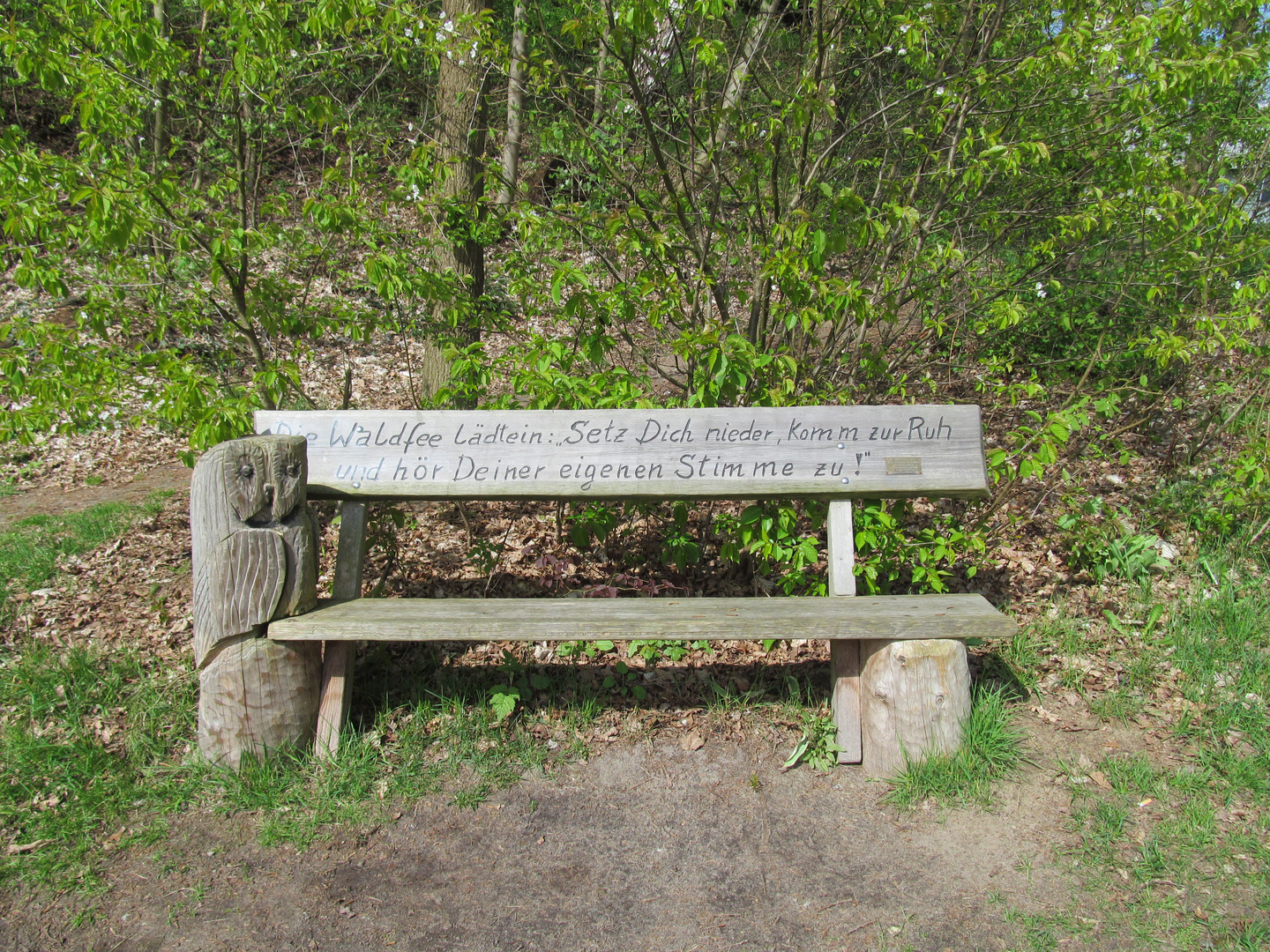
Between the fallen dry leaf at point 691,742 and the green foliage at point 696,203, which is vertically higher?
the green foliage at point 696,203

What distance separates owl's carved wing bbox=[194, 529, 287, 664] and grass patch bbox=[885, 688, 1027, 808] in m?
2.26

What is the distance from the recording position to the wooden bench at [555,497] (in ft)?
9.23

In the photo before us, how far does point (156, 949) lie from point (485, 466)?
182cm

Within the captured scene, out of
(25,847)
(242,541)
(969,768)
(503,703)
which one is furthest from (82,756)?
(969,768)

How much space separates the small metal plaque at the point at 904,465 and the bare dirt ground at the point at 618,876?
3.71 ft

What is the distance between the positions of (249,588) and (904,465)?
2430 millimetres

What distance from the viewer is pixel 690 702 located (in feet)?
11.4

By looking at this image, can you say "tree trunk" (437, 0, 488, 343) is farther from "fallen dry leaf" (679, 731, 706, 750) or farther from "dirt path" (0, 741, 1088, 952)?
"dirt path" (0, 741, 1088, 952)

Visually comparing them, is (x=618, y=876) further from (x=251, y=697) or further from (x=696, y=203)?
(x=696, y=203)

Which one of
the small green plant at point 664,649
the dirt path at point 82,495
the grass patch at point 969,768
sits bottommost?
the grass patch at point 969,768

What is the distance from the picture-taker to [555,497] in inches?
130

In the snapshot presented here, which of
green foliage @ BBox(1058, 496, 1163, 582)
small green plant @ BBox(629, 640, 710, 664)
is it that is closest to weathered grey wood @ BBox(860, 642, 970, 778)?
small green plant @ BBox(629, 640, 710, 664)

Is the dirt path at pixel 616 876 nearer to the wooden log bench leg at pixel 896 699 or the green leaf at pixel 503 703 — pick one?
the wooden log bench leg at pixel 896 699

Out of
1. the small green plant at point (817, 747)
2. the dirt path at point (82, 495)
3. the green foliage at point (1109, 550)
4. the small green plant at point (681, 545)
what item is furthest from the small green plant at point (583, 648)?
the dirt path at point (82, 495)
